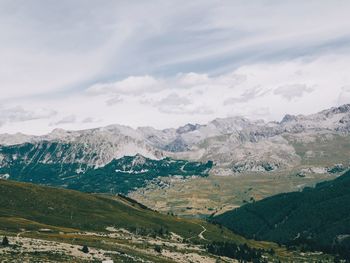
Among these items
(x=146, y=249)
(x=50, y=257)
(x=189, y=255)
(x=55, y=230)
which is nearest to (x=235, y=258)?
(x=189, y=255)

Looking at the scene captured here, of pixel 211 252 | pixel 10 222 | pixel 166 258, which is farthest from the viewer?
pixel 211 252

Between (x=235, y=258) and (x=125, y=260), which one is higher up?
(x=125, y=260)

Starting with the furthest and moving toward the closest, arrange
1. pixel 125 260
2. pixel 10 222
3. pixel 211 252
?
1. pixel 211 252
2. pixel 10 222
3. pixel 125 260

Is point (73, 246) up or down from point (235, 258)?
up

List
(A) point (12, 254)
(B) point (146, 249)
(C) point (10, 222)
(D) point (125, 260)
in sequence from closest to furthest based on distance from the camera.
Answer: (A) point (12, 254) < (D) point (125, 260) < (B) point (146, 249) < (C) point (10, 222)

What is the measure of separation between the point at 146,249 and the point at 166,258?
15744mm

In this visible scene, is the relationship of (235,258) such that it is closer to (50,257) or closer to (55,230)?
(55,230)

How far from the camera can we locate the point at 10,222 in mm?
181375

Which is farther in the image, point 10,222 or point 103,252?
point 10,222

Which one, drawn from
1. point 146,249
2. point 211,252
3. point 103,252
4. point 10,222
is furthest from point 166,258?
point 10,222

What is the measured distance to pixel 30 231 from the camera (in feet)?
544

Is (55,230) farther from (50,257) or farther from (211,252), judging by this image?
(50,257)

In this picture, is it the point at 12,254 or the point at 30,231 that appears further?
the point at 30,231

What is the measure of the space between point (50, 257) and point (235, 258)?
11094cm
